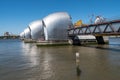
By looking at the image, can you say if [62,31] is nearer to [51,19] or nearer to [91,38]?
[51,19]

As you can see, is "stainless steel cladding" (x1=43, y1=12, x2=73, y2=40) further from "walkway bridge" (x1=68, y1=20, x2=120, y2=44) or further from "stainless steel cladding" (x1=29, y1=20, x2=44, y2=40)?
"stainless steel cladding" (x1=29, y1=20, x2=44, y2=40)

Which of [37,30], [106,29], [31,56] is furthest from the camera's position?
[37,30]

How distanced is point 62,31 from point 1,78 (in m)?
52.4

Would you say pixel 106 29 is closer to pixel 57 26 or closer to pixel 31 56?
pixel 31 56

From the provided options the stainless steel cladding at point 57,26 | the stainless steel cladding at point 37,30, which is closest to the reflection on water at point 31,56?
the stainless steel cladding at point 57,26

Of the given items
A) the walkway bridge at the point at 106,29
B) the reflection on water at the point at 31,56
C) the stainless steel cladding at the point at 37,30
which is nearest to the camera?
the reflection on water at the point at 31,56

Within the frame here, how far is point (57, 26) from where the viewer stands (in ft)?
221

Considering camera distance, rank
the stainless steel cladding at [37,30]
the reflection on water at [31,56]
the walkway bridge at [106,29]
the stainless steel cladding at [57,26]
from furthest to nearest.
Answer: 1. the stainless steel cladding at [37,30]
2. the stainless steel cladding at [57,26]
3. the walkway bridge at [106,29]
4. the reflection on water at [31,56]

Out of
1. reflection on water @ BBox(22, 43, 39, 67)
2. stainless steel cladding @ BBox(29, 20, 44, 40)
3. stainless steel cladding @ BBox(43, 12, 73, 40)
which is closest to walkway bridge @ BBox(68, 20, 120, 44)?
stainless steel cladding @ BBox(43, 12, 73, 40)

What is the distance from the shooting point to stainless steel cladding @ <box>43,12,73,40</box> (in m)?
66.9

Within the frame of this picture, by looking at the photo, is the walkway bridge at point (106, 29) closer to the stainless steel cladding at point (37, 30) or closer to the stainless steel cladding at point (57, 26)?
the stainless steel cladding at point (57, 26)

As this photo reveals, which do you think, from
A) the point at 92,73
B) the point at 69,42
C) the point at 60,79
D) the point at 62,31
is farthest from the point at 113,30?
the point at 62,31

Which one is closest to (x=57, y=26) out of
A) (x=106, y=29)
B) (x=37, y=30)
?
(x=106, y=29)

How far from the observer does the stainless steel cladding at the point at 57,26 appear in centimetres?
6687
